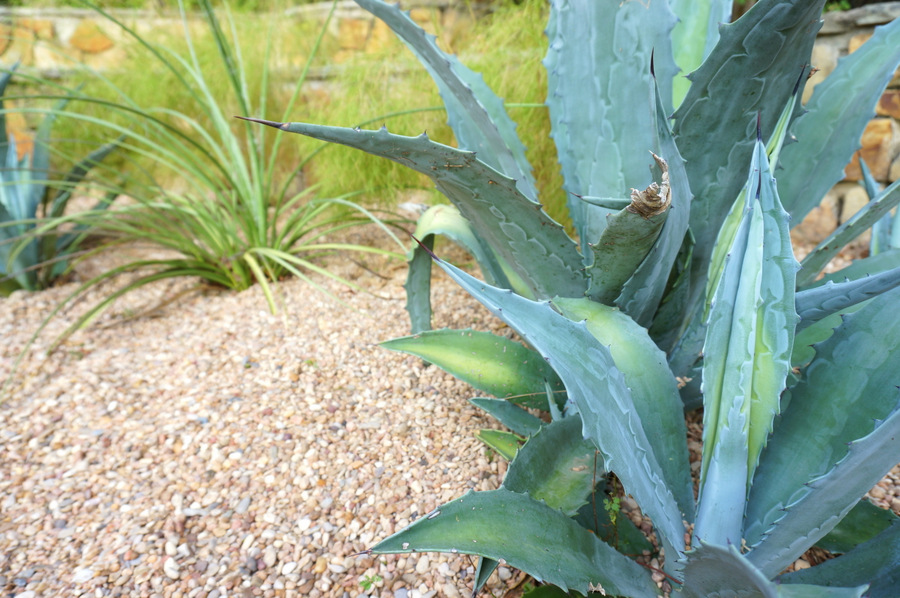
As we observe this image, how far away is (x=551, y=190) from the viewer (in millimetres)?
1808

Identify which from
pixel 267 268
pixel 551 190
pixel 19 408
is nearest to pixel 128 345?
pixel 19 408

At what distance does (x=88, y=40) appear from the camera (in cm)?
334

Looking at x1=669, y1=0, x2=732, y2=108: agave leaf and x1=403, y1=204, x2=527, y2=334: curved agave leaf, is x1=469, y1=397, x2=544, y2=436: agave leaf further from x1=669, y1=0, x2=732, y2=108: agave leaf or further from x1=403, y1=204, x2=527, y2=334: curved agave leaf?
x1=669, y1=0, x2=732, y2=108: agave leaf

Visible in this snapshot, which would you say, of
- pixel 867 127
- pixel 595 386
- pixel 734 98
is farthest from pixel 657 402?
pixel 867 127

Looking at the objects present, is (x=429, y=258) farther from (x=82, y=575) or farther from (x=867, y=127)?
(x=867, y=127)

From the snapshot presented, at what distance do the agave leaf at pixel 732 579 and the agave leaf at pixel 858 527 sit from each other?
0.94 ft

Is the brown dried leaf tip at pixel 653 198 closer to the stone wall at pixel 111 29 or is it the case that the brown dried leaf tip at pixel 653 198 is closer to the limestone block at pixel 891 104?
the limestone block at pixel 891 104

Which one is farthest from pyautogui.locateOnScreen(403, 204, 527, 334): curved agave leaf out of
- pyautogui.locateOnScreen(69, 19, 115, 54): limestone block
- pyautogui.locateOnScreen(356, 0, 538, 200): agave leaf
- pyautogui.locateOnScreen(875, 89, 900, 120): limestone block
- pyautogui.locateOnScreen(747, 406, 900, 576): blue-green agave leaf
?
pyautogui.locateOnScreen(69, 19, 115, 54): limestone block

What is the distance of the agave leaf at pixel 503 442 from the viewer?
34.0 inches

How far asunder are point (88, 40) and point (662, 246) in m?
3.92

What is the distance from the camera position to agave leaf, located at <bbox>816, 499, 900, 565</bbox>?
71 centimetres

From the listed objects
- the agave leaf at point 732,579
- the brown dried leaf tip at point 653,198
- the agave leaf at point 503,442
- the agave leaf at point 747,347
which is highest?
the brown dried leaf tip at point 653,198

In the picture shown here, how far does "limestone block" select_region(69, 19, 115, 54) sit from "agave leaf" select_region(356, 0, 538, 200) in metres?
3.34

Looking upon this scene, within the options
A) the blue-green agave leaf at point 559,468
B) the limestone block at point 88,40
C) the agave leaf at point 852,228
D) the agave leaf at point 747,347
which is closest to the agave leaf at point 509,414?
the blue-green agave leaf at point 559,468
